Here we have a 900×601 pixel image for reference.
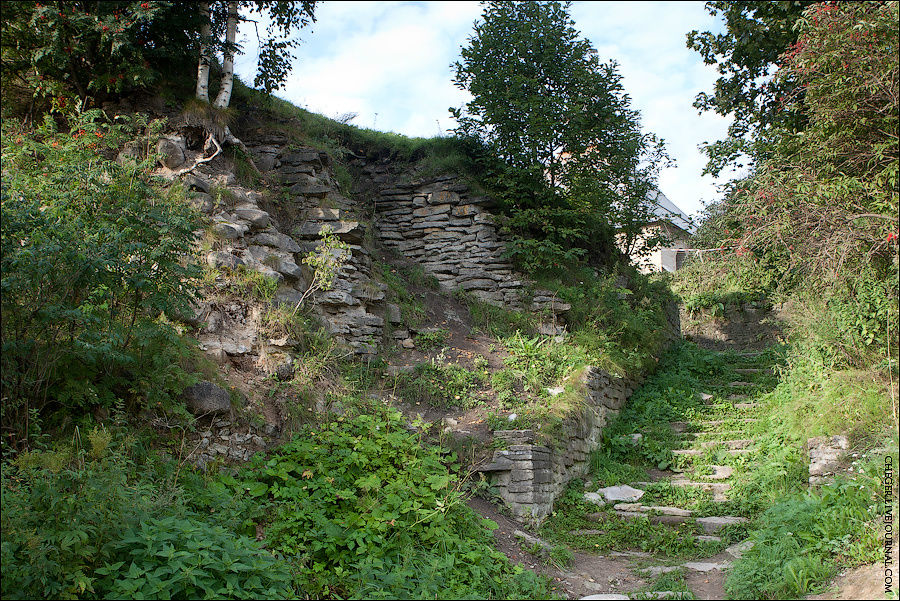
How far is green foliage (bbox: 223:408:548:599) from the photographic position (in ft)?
13.4

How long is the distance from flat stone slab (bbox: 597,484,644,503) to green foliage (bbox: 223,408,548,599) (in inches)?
87.1

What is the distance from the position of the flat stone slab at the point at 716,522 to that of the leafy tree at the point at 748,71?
478 centimetres

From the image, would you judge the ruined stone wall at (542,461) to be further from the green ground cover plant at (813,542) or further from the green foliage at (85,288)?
the green foliage at (85,288)

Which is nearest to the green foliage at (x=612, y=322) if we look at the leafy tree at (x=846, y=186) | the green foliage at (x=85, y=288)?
the leafy tree at (x=846, y=186)

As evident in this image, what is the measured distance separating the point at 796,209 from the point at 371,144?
7.56 metres

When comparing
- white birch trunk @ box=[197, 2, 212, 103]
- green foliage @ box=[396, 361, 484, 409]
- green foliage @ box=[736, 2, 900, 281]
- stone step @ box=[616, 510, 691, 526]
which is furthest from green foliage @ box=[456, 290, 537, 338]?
white birch trunk @ box=[197, 2, 212, 103]

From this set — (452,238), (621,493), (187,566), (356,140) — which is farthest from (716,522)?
(356,140)

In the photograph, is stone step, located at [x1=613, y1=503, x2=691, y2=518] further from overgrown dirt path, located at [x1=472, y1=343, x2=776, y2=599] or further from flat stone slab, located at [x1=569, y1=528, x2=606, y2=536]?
flat stone slab, located at [x1=569, y1=528, x2=606, y2=536]

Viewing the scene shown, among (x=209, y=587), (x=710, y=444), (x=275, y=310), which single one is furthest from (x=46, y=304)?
(x=710, y=444)

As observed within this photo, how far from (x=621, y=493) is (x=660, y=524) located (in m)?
0.78

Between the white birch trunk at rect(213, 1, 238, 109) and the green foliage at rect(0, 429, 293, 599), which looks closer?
the green foliage at rect(0, 429, 293, 599)

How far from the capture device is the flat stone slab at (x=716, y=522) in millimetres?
5938

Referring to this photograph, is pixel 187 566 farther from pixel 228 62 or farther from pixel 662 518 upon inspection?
pixel 228 62

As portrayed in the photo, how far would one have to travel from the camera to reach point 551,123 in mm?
9891
